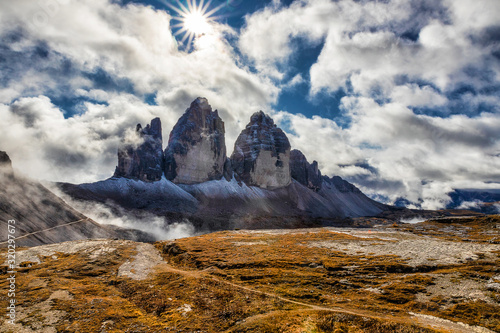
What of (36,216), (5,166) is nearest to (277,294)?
(36,216)

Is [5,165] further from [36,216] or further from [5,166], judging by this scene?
[36,216]

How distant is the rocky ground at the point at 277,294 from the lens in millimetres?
15221

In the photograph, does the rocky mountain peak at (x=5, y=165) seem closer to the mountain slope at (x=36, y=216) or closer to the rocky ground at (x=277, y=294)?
the mountain slope at (x=36, y=216)

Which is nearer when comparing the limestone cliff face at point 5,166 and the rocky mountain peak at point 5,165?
the limestone cliff face at point 5,166

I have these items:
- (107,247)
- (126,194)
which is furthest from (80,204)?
(107,247)

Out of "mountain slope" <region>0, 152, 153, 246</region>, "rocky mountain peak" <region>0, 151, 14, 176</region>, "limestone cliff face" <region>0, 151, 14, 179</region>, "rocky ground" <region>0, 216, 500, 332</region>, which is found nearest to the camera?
"rocky ground" <region>0, 216, 500, 332</region>

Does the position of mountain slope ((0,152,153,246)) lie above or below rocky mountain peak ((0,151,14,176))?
below

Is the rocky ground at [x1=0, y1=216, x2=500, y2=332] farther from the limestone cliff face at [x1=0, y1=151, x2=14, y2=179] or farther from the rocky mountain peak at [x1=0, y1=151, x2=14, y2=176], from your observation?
the rocky mountain peak at [x1=0, y1=151, x2=14, y2=176]

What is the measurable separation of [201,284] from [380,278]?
1702cm

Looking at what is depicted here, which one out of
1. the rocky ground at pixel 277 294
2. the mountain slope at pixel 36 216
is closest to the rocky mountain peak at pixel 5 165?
the mountain slope at pixel 36 216

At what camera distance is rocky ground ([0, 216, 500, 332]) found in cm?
1522

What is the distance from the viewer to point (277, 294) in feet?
69.2

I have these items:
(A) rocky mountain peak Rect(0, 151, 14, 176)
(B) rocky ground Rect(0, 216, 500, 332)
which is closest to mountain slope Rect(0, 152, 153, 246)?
(A) rocky mountain peak Rect(0, 151, 14, 176)

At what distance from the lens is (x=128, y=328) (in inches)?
653
